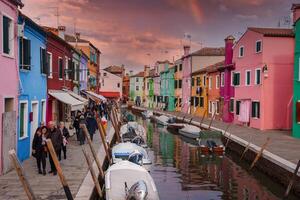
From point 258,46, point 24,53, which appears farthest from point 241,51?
point 24,53

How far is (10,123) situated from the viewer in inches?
569

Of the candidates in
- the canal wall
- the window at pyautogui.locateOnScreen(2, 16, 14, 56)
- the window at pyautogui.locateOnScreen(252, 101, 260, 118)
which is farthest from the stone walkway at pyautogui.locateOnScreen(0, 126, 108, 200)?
the window at pyautogui.locateOnScreen(252, 101, 260, 118)

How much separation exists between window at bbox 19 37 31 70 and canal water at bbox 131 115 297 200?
24.9ft

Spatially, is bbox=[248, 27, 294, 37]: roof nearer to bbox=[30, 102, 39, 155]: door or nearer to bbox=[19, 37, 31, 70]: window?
bbox=[30, 102, 39, 155]: door

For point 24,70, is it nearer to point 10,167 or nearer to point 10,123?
point 10,123

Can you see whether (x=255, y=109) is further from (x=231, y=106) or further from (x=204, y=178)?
(x=204, y=178)

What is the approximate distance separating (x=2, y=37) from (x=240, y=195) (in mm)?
10947

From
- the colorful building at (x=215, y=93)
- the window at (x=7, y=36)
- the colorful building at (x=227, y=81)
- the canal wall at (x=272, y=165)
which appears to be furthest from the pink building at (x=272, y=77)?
the window at (x=7, y=36)

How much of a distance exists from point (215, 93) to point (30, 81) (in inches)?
1334

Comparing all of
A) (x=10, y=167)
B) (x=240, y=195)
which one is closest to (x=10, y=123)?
(x=10, y=167)

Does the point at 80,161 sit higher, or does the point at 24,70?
the point at 24,70

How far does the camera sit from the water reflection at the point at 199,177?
16.8 metres

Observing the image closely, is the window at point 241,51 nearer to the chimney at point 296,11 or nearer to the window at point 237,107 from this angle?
the window at point 237,107

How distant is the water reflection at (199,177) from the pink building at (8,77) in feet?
20.8
